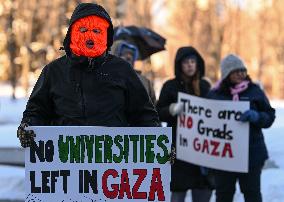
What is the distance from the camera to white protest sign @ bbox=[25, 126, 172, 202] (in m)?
3.43

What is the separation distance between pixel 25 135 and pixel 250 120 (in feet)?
7.74

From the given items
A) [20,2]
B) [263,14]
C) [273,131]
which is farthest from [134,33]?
[263,14]

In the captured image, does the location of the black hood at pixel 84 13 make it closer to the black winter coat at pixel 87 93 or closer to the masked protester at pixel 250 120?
the black winter coat at pixel 87 93

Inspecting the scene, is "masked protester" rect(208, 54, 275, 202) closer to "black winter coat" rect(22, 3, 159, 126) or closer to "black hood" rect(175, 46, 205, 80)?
"black hood" rect(175, 46, 205, 80)

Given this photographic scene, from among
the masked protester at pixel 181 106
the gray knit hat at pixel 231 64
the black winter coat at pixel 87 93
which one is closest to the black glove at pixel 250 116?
the gray knit hat at pixel 231 64

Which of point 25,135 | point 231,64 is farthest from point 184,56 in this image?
point 25,135

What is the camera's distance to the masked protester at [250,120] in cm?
526

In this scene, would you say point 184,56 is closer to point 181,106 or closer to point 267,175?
point 181,106

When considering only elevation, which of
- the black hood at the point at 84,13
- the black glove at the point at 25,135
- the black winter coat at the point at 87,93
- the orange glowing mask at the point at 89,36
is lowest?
the black glove at the point at 25,135

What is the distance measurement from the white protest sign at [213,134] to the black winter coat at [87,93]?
6.06 ft

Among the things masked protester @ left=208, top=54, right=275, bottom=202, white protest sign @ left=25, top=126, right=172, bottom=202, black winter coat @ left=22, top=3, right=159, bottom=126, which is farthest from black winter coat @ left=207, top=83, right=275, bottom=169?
white protest sign @ left=25, top=126, right=172, bottom=202

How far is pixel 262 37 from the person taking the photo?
158 ft

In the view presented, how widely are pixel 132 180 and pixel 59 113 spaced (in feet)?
1.81

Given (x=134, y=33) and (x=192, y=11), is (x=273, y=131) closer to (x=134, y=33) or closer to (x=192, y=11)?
(x=134, y=33)
